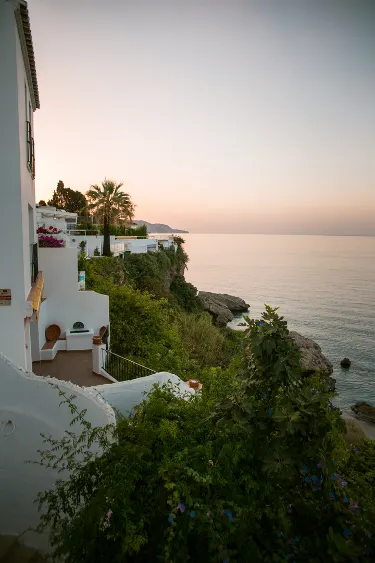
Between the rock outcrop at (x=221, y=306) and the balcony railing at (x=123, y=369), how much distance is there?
1106 inches

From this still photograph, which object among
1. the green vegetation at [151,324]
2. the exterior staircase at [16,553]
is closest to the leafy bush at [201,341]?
the green vegetation at [151,324]

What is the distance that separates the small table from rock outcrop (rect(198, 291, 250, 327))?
88.3 feet

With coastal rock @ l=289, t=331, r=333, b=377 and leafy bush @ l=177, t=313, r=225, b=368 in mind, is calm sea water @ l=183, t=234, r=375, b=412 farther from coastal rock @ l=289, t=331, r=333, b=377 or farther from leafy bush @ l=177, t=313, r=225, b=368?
leafy bush @ l=177, t=313, r=225, b=368

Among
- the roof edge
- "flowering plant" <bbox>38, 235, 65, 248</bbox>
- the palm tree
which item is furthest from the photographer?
the palm tree

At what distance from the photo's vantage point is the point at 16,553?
493 centimetres

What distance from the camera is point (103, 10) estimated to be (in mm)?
13875

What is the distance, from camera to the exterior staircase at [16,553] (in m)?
4.83

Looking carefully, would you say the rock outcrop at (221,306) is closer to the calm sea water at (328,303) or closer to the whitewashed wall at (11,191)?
the calm sea water at (328,303)

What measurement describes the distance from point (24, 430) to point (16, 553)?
163cm

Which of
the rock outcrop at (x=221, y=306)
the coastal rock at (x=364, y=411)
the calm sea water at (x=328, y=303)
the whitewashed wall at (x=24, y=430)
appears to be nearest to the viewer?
the whitewashed wall at (x=24, y=430)

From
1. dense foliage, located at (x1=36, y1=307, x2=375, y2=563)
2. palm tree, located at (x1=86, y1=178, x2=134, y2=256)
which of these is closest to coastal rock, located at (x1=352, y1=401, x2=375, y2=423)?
palm tree, located at (x1=86, y1=178, x2=134, y2=256)

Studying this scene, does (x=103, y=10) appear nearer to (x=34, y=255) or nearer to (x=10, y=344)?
(x=34, y=255)

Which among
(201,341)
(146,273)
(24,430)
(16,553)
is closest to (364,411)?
(201,341)

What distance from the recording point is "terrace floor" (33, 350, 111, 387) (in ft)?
34.8
